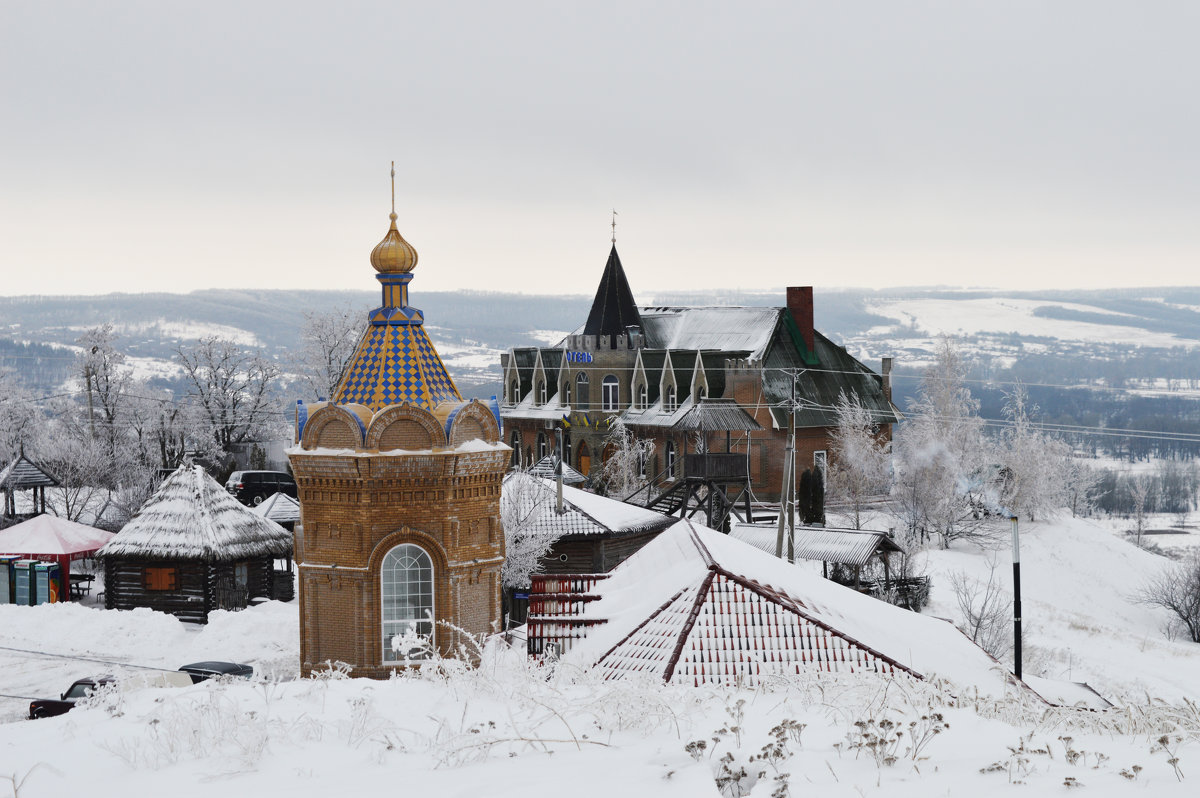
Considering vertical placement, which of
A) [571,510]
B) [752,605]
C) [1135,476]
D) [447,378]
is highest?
[447,378]

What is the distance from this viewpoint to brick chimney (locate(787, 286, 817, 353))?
5400cm

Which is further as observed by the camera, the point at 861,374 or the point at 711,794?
the point at 861,374

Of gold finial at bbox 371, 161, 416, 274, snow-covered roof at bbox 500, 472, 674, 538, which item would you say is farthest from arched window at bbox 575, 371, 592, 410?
gold finial at bbox 371, 161, 416, 274

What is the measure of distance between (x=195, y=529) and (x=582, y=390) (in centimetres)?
2742

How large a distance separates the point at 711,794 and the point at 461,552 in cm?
941

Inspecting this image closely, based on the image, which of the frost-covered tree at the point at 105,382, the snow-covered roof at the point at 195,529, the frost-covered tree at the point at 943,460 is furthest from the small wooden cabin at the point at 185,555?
the frost-covered tree at the point at 105,382

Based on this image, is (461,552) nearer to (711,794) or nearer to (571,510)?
(711,794)

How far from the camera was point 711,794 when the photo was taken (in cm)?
611

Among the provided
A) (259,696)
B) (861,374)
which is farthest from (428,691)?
(861,374)

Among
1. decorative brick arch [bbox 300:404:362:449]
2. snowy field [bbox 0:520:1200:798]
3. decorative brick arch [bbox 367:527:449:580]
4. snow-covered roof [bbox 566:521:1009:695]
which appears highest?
decorative brick arch [bbox 300:404:362:449]

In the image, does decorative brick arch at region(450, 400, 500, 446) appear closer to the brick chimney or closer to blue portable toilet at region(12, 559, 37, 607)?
blue portable toilet at region(12, 559, 37, 607)

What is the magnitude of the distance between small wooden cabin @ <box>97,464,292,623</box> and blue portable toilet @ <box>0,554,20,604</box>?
291cm

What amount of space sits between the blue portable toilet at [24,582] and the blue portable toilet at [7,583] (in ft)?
0.29

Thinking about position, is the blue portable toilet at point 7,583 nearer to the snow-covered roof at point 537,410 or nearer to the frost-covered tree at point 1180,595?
the snow-covered roof at point 537,410
